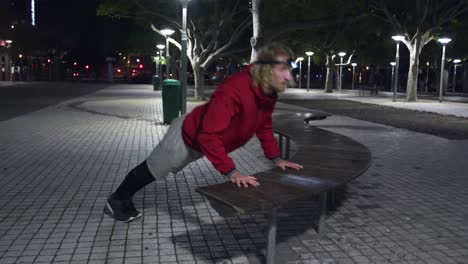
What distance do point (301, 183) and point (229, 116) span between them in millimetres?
868

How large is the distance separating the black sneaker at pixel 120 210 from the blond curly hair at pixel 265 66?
2.09 m

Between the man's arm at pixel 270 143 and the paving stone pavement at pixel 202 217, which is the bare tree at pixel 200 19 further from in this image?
the man's arm at pixel 270 143

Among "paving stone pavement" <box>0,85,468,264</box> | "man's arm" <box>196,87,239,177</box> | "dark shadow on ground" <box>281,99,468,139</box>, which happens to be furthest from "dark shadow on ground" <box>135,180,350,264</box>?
"dark shadow on ground" <box>281,99,468,139</box>

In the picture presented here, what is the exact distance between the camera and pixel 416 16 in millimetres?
27141

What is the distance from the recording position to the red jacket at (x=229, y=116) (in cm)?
368

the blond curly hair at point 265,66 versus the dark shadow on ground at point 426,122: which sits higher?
the blond curly hair at point 265,66

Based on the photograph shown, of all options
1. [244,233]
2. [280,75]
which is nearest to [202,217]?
[244,233]

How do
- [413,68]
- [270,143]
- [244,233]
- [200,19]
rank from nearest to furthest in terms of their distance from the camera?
1. [270,143]
2. [244,233]
3. [200,19]
4. [413,68]

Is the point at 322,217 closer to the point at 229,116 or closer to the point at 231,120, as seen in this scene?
the point at 231,120

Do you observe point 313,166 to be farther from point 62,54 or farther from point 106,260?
point 62,54

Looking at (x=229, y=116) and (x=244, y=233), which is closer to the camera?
(x=229, y=116)

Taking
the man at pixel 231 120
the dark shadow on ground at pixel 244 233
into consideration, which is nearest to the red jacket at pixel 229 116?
the man at pixel 231 120

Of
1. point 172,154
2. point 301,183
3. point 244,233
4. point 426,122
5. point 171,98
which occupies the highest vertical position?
point 171,98

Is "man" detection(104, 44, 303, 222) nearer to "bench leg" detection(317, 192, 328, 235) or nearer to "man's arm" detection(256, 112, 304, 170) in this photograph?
"man's arm" detection(256, 112, 304, 170)
